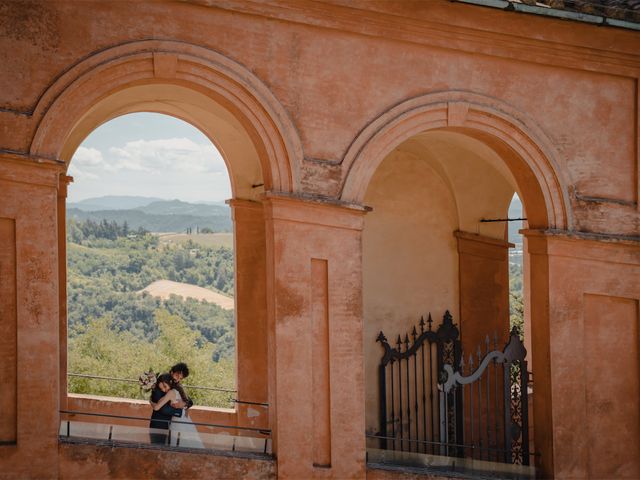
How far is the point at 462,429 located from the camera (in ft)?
45.8

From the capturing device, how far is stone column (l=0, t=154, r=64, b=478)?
A: 8977 mm

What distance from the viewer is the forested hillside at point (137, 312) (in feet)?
107

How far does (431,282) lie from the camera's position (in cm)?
1487

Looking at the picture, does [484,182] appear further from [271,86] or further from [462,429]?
[271,86]

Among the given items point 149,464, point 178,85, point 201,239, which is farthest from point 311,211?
point 201,239

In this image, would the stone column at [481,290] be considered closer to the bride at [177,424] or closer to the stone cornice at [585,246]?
the stone cornice at [585,246]

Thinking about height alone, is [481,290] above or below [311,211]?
below

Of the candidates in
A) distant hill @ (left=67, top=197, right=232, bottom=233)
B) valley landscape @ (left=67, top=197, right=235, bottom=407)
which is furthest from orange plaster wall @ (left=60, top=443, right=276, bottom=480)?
distant hill @ (left=67, top=197, right=232, bottom=233)

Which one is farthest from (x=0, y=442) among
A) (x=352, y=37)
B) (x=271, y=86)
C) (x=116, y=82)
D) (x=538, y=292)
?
(x=538, y=292)

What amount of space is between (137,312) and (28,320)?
1627 inches

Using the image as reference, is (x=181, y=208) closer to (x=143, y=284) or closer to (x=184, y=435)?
(x=143, y=284)

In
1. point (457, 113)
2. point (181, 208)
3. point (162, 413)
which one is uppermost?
point (181, 208)

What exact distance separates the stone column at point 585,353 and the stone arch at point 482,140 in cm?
48

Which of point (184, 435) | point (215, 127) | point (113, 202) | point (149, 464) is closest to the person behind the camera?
point (149, 464)
